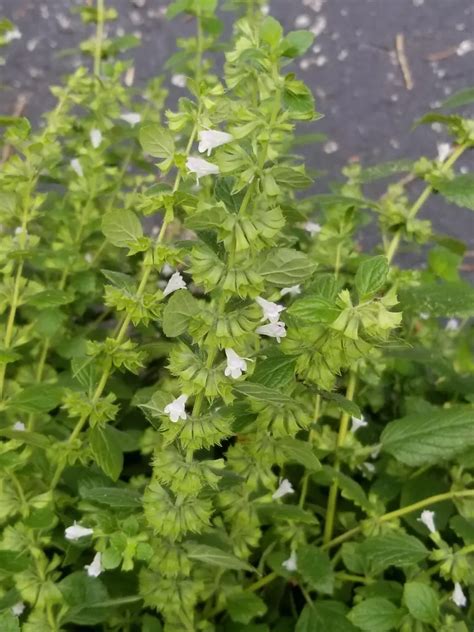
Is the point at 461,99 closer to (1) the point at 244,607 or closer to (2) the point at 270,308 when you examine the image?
(2) the point at 270,308

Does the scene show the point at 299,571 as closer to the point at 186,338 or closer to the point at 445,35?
the point at 186,338

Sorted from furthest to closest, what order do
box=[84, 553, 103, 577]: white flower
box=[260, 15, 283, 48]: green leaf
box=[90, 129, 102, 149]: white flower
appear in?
box=[90, 129, 102, 149]: white flower < box=[84, 553, 103, 577]: white flower < box=[260, 15, 283, 48]: green leaf

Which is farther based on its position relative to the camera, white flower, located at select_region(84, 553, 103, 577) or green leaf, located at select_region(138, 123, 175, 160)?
white flower, located at select_region(84, 553, 103, 577)

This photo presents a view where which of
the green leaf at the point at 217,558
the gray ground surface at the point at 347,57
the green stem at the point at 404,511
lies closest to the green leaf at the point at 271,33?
the green leaf at the point at 217,558

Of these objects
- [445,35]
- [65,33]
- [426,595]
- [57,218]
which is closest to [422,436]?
[426,595]

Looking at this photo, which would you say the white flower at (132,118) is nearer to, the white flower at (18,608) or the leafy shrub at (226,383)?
the leafy shrub at (226,383)

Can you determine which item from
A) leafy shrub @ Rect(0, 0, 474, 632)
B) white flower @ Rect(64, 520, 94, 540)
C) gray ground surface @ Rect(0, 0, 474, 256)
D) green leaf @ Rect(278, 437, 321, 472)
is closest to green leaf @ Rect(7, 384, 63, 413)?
leafy shrub @ Rect(0, 0, 474, 632)

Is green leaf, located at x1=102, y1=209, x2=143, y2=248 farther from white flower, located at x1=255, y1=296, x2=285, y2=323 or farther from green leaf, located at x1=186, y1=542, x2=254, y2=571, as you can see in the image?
green leaf, located at x1=186, y1=542, x2=254, y2=571
